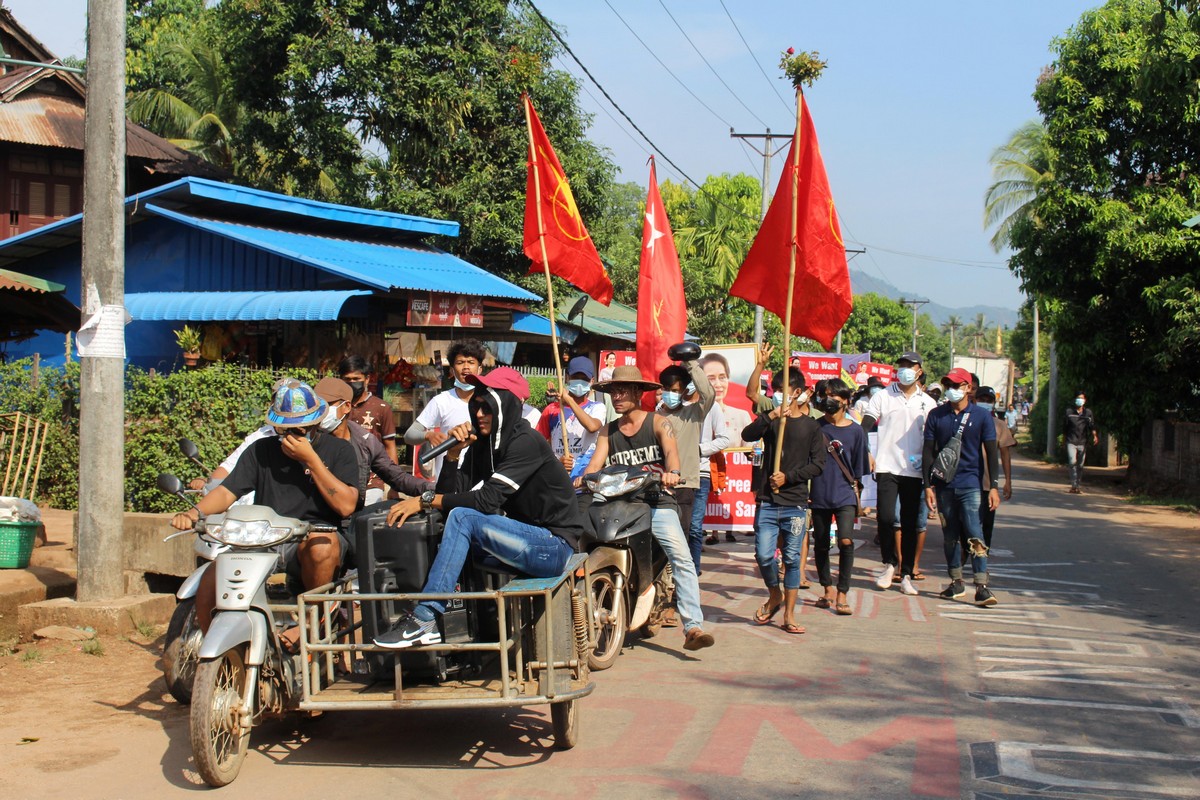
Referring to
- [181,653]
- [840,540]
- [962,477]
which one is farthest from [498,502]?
[962,477]

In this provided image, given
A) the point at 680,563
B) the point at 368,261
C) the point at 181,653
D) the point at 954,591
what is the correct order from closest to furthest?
the point at 181,653 < the point at 680,563 < the point at 954,591 < the point at 368,261

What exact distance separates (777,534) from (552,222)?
13.3 ft

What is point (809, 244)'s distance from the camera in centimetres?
948

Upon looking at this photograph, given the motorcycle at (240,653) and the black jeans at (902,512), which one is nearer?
the motorcycle at (240,653)

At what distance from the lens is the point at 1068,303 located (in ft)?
80.1

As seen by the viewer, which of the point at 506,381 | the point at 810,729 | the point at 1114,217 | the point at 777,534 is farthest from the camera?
the point at 1114,217

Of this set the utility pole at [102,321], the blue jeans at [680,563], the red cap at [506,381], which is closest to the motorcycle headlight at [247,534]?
the red cap at [506,381]

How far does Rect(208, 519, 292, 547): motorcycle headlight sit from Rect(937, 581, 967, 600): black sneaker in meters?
6.81

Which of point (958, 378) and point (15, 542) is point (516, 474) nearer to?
point (15, 542)

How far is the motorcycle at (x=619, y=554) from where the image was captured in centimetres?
729

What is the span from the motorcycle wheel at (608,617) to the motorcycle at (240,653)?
2320mm

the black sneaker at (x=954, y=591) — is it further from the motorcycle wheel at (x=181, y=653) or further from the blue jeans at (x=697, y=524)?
the motorcycle wheel at (x=181, y=653)

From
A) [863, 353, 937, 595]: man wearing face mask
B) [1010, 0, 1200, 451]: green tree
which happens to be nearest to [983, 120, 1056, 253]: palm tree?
[1010, 0, 1200, 451]: green tree

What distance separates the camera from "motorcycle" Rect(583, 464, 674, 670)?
729cm
